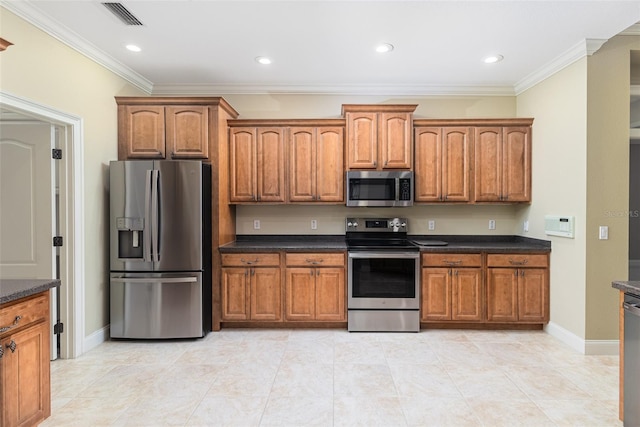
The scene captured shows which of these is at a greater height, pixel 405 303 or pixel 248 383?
pixel 405 303

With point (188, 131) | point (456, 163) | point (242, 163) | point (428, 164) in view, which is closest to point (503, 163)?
point (456, 163)

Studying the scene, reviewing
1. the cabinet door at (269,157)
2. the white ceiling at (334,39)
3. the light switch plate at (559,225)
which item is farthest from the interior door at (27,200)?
the light switch plate at (559,225)

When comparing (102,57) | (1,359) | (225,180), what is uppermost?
(102,57)

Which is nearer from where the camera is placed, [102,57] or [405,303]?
[102,57]

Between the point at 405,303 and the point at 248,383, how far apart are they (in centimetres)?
186

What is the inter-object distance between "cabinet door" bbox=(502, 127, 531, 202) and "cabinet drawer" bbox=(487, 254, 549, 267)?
719mm

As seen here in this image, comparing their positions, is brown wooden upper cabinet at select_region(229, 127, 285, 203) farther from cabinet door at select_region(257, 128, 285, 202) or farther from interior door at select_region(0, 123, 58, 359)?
interior door at select_region(0, 123, 58, 359)

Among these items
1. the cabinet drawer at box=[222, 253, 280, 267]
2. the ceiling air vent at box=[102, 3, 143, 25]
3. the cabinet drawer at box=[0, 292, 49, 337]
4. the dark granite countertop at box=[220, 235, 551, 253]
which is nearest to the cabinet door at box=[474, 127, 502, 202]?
the dark granite countertop at box=[220, 235, 551, 253]

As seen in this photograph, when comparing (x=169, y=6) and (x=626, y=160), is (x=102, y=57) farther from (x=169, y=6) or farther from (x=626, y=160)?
(x=626, y=160)

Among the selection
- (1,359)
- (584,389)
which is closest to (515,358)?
(584,389)

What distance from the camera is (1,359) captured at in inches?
69.7

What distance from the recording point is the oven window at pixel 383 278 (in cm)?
382

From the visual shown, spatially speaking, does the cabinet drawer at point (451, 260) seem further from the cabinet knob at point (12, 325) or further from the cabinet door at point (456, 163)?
the cabinet knob at point (12, 325)

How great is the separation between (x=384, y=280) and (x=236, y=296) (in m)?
1.62
